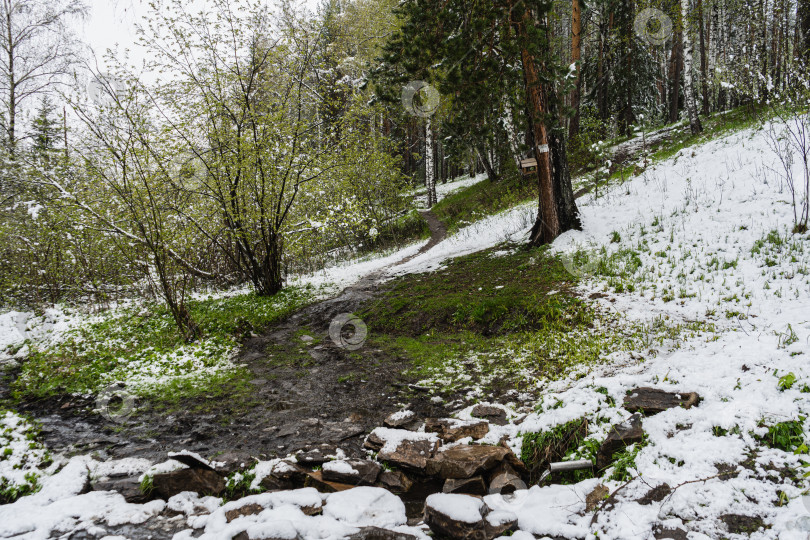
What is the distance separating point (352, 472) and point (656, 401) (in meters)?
2.52

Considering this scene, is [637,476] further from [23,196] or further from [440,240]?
[23,196]

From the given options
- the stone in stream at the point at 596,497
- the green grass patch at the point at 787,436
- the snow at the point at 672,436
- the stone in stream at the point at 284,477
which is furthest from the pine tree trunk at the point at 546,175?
the stone in stream at the point at 284,477

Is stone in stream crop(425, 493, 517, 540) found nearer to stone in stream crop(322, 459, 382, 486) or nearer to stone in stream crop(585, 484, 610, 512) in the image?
stone in stream crop(585, 484, 610, 512)

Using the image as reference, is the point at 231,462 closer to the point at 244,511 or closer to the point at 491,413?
the point at 244,511

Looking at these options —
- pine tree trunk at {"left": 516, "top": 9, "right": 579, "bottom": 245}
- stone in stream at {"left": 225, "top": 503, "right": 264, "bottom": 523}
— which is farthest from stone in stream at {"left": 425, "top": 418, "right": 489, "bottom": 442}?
pine tree trunk at {"left": 516, "top": 9, "right": 579, "bottom": 245}

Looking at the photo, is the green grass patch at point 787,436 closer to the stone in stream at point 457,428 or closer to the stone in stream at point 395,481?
the stone in stream at point 457,428

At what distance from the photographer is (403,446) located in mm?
3477

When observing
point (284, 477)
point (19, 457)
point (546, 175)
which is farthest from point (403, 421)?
point (546, 175)

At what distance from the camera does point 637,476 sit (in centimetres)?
269

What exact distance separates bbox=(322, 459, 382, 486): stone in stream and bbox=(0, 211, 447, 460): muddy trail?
0.41 meters

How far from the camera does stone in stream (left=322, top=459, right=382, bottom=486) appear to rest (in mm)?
3205

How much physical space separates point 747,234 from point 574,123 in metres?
13.6

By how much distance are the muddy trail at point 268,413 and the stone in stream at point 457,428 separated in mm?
363

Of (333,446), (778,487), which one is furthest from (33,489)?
(778,487)
